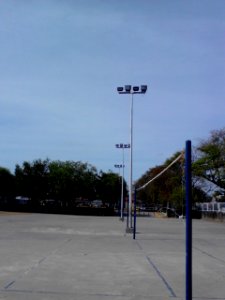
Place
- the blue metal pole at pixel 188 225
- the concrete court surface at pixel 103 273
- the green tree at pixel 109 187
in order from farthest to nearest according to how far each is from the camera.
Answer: the green tree at pixel 109 187 → the concrete court surface at pixel 103 273 → the blue metal pole at pixel 188 225

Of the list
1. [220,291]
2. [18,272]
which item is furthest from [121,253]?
[220,291]

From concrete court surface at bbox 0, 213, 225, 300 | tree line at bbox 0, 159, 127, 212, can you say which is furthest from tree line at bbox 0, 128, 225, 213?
concrete court surface at bbox 0, 213, 225, 300

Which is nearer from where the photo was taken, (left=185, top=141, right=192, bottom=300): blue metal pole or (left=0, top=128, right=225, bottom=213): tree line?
(left=185, top=141, right=192, bottom=300): blue metal pole

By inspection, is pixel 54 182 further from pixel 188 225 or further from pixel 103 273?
pixel 188 225

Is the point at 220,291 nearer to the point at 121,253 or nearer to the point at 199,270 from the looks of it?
the point at 199,270

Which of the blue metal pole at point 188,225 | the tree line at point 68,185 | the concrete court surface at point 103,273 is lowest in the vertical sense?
the concrete court surface at point 103,273

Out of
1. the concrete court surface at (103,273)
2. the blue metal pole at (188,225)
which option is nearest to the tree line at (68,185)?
the concrete court surface at (103,273)

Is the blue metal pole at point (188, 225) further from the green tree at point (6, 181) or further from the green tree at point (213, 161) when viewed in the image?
the green tree at point (6, 181)

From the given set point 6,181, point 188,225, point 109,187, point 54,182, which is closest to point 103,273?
point 188,225

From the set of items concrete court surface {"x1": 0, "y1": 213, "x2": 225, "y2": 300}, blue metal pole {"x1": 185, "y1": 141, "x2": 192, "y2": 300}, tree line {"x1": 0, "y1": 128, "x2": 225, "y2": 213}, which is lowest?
concrete court surface {"x1": 0, "y1": 213, "x2": 225, "y2": 300}

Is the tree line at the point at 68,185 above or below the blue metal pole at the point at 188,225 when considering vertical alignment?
above

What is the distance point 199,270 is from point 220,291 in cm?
339

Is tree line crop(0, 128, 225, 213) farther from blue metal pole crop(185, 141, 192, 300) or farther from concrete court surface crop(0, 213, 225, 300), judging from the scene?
blue metal pole crop(185, 141, 192, 300)

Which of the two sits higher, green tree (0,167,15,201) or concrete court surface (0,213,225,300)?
green tree (0,167,15,201)
